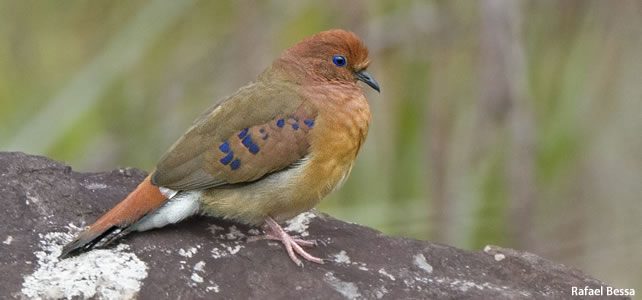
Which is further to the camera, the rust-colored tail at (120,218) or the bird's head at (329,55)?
the bird's head at (329,55)

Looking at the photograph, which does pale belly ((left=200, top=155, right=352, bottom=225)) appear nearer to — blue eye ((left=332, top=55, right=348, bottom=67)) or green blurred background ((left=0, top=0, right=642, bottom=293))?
blue eye ((left=332, top=55, right=348, bottom=67))

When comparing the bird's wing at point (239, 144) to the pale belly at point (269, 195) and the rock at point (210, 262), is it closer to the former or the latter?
the pale belly at point (269, 195)

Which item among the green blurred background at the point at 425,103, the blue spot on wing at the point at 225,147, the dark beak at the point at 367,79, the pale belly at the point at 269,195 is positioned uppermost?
the green blurred background at the point at 425,103

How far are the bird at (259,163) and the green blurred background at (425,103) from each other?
3.78 feet

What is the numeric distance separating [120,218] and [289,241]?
0.69 m

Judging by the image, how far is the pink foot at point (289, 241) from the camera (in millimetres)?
5273

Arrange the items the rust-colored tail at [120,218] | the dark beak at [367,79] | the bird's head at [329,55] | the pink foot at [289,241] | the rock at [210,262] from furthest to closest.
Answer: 1. the dark beak at [367,79]
2. the bird's head at [329,55]
3. the pink foot at [289,241]
4. the rust-colored tail at [120,218]
5. the rock at [210,262]

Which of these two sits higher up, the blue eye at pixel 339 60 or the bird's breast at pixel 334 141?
the blue eye at pixel 339 60

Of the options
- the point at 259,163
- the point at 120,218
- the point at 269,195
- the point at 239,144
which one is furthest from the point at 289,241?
the point at 120,218

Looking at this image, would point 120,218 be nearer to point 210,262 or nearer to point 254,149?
point 210,262

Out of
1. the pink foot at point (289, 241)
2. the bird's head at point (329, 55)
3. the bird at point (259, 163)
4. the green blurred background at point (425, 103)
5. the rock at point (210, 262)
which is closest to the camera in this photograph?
the rock at point (210, 262)

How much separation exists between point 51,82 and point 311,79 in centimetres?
312

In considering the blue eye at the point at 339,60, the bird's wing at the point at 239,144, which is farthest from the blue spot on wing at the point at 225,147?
the blue eye at the point at 339,60

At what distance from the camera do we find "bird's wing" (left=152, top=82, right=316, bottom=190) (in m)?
5.43
